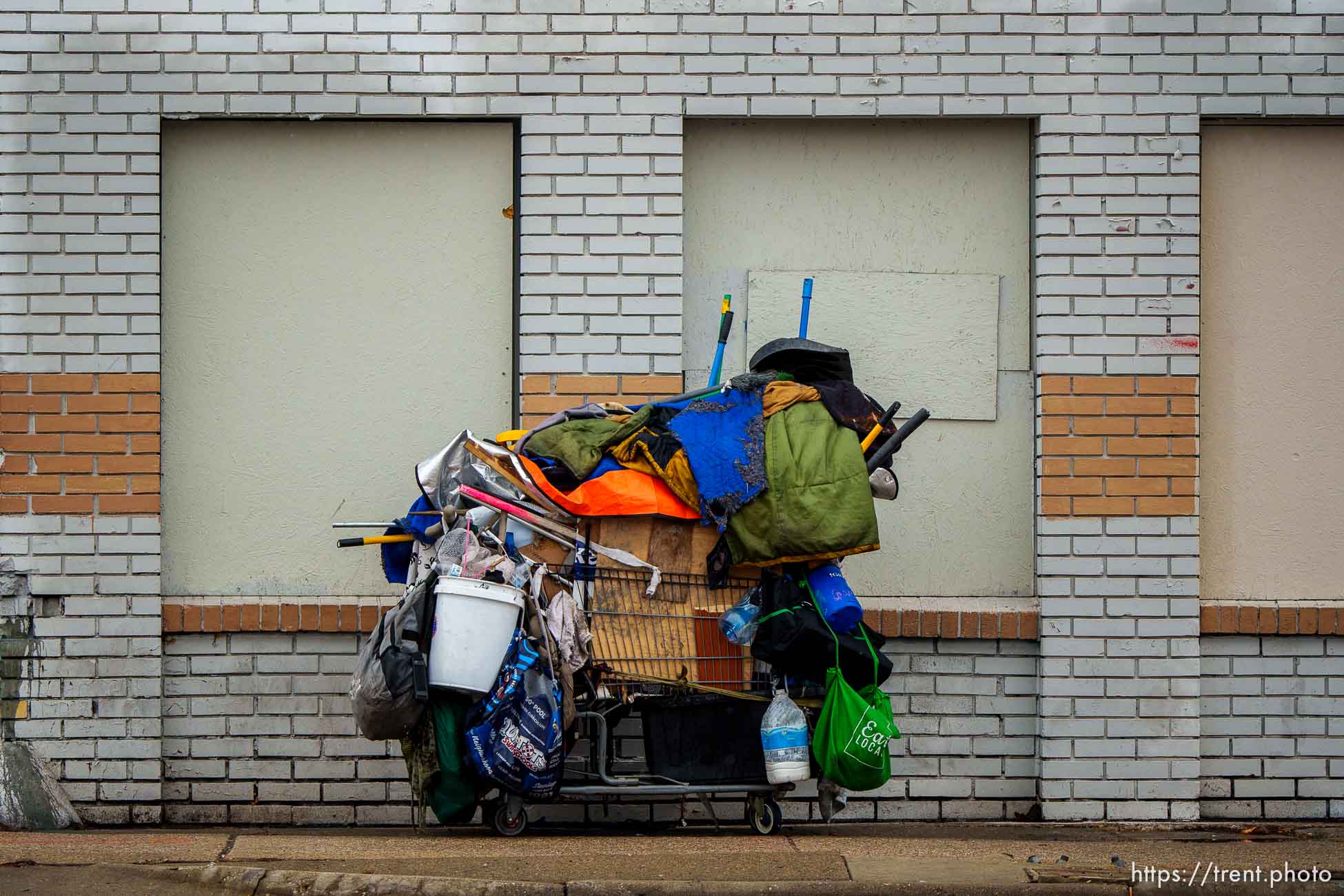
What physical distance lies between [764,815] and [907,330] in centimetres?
240

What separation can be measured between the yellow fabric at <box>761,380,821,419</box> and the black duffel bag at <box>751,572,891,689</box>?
0.66 metres

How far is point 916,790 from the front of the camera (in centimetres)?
671

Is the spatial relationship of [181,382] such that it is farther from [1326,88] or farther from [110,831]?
[1326,88]

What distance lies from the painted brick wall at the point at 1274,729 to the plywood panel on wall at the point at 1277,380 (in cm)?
33

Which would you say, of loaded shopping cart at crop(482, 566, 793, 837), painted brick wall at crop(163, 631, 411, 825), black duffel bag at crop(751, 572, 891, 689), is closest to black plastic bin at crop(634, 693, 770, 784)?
loaded shopping cart at crop(482, 566, 793, 837)

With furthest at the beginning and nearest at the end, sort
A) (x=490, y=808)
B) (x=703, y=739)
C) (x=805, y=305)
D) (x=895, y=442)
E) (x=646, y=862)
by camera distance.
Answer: (x=805, y=305) < (x=490, y=808) < (x=703, y=739) < (x=895, y=442) < (x=646, y=862)

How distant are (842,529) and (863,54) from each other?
256cm

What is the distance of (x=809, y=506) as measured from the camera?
17.6ft

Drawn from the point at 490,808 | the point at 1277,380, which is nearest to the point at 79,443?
the point at 490,808

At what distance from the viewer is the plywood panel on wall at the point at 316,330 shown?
671cm

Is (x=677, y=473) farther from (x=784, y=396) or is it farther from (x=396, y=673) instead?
(x=396, y=673)

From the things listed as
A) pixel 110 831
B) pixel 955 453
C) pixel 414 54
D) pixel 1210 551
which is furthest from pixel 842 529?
pixel 110 831

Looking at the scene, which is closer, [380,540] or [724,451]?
[724,451]

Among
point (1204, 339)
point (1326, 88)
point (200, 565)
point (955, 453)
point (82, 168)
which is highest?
point (1326, 88)
